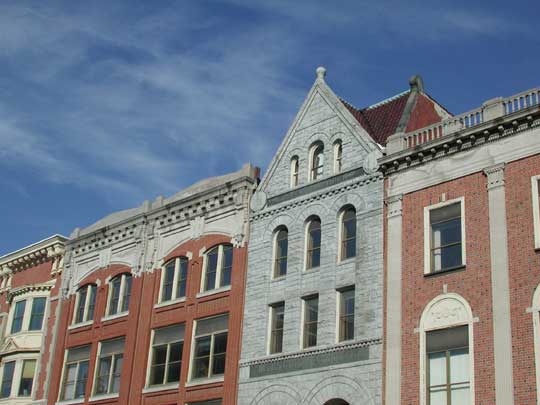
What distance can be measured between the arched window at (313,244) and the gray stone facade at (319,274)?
255mm

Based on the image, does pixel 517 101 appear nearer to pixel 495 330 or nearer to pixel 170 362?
pixel 495 330

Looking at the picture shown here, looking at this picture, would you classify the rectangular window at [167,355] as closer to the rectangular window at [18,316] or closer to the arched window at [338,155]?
the arched window at [338,155]

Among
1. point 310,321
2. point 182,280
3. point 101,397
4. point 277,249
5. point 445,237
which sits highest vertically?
point 277,249

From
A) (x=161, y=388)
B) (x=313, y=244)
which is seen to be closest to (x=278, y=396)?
(x=313, y=244)

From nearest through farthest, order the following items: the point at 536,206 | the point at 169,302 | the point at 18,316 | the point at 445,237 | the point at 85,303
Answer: the point at 536,206 < the point at 445,237 < the point at 169,302 < the point at 85,303 < the point at 18,316

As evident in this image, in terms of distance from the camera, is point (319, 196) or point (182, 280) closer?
point (319, 196)

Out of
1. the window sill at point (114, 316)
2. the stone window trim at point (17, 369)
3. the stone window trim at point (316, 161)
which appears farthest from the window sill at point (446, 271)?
the stone window trim at point (17, 369)

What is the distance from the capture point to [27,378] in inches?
1847

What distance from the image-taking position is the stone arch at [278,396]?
33781 mm

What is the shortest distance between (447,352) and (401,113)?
12.4 m

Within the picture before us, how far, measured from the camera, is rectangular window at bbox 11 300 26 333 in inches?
1914

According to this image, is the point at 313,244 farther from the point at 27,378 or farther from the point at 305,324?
the point at 27,378

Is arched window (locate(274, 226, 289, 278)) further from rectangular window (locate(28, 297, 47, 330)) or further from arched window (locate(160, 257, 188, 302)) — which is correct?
rectangular window (locate(28, 297, 47, 330))

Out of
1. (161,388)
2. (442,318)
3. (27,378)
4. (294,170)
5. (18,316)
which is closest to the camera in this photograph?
(442,318)
